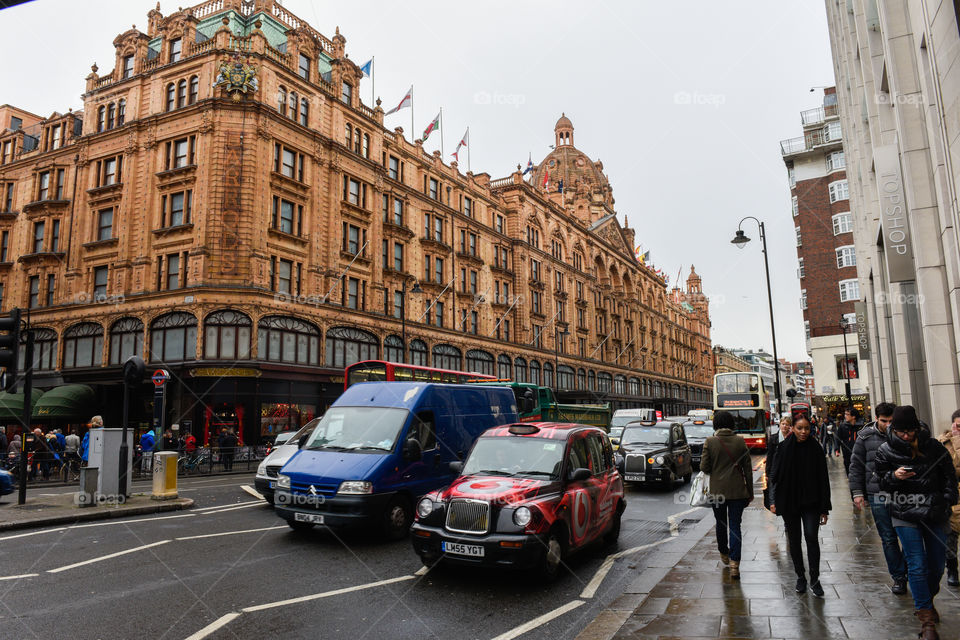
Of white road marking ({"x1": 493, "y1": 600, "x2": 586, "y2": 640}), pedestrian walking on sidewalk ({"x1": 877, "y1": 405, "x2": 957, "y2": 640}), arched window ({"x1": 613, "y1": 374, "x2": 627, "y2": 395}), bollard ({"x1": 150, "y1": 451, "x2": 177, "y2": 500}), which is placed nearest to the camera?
pedestrian walking on sidewalk ({"x1": 877, "y1": 405, "x2": 957, "y2": 640})

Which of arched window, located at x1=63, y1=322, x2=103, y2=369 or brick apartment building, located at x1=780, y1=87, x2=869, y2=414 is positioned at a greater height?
brick apartment building, located at x1=780, y1=87, x2=869, y2=414

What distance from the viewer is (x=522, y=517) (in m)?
7.16

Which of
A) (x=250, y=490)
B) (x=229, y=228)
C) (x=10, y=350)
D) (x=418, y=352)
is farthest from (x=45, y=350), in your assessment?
(x=10, y=350)

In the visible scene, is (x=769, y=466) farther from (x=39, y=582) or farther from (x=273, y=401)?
(x=273, y=401)

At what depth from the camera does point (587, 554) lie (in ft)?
30.3

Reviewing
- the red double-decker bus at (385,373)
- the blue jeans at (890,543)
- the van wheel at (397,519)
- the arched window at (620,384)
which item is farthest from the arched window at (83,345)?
the arched window at (620,384)

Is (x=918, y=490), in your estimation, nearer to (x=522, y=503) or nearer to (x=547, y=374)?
(x=522, y=503)

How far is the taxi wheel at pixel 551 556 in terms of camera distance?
23.9ft

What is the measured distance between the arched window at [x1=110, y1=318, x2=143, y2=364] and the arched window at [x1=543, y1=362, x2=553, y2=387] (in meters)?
33.7

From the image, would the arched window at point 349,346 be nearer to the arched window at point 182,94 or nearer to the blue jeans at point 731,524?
the arched window at point 182,94

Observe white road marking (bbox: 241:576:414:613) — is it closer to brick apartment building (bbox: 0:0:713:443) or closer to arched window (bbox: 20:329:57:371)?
brick apartment building (bbox: 0:0:713:443)

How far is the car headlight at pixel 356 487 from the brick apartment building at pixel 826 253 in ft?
172

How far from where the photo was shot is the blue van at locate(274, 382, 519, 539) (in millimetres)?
9531

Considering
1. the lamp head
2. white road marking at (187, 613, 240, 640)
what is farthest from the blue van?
the lamp head
